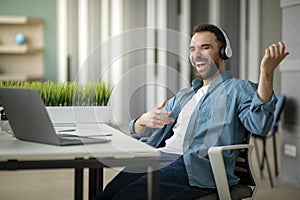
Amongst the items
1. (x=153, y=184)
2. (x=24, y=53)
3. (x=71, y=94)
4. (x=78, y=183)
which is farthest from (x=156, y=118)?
(x=24, y=53)

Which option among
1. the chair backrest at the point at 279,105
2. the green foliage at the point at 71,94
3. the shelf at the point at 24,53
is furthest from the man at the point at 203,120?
the shelf at the point at 24,53

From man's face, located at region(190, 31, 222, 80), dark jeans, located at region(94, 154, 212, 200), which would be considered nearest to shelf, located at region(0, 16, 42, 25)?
man's face, located at region(190, 31, 222, 80)

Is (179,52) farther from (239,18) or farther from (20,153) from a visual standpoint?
(239,18)

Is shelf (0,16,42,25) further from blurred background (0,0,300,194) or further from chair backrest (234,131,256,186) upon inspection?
chair backrest (234,131,256,186)

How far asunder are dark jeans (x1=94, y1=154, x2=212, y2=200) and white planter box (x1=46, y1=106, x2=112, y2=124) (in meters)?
0.32

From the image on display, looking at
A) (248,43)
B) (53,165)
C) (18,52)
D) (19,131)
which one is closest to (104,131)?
(19,131)

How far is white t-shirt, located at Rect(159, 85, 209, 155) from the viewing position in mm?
1991

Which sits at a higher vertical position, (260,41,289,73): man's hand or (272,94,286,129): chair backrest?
(260,41,289,73): man's hand

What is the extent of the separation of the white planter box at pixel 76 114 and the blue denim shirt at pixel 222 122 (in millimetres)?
226

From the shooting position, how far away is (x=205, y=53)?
2.02m

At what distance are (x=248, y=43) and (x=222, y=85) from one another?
5664 mm

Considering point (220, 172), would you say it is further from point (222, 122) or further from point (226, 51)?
point (226, 51)

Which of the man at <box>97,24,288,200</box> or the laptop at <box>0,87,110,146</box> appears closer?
the laptop at <box>0,87,110,146</box>

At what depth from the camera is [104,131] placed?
197 cm
